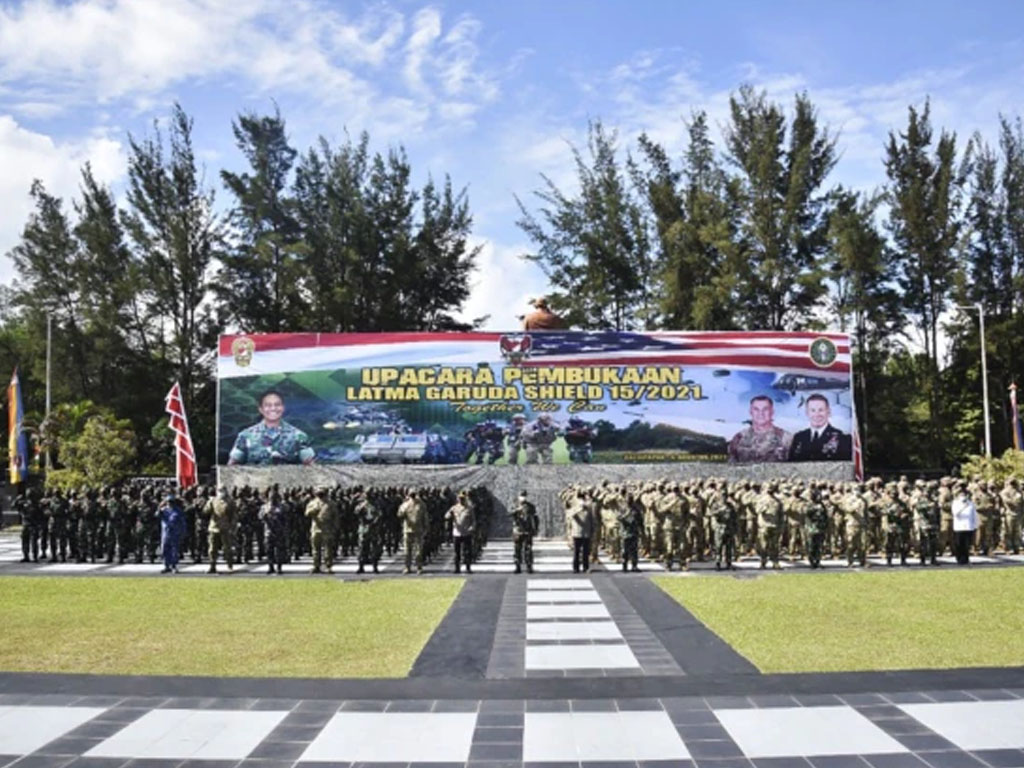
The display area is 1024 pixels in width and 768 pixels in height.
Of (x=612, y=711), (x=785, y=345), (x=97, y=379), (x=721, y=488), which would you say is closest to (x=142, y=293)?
(x=97, y=379)

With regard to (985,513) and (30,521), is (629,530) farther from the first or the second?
(30,521)

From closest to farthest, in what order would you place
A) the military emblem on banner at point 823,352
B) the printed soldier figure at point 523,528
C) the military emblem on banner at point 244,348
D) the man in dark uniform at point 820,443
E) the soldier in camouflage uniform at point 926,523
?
the printed soldier figure at point 523,528
the soldier in camouflage uniform at point 926,523
the man in dark uniform at point 820,443
the military emblem on banner at point 244,348
the military emblem on banner at point 823,352

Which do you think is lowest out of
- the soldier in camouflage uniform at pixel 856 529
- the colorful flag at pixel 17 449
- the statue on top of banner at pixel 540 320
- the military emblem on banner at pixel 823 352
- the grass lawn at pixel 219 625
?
the grass lawn at pixel 219 625

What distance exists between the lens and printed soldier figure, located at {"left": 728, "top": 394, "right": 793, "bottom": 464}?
82.5ft

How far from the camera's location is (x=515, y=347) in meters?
25.6

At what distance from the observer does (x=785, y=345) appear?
2589 cm

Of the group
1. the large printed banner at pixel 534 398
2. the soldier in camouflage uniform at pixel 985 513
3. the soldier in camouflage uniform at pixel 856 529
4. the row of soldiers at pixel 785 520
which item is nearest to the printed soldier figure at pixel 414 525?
the row of soldiers at pixel 785 520

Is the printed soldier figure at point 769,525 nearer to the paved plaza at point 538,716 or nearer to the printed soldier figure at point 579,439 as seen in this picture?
the paved plaza at point 538,716

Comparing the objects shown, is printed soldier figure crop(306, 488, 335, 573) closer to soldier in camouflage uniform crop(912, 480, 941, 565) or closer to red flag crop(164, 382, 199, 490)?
red flag crop(164, 382, 199, 490)

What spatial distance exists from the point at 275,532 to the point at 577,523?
502 centimetres

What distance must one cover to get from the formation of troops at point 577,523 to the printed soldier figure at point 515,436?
212 inches

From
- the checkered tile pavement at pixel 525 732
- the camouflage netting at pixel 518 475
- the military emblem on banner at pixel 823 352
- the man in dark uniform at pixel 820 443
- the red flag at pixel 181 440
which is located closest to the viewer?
the checkered tile pavement at pixel 525 732

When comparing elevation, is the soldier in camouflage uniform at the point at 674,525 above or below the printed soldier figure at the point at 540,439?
below

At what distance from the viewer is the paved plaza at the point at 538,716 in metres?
5.61
